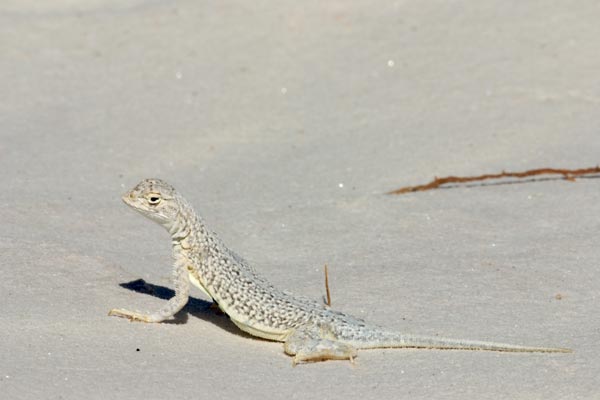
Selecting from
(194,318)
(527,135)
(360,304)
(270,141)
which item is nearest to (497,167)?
(527,135)

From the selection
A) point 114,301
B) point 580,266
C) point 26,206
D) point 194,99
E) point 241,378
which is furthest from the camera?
point 194,99

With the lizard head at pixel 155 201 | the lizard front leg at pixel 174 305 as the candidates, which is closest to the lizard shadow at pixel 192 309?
the lizard front leg at pixel 174 305

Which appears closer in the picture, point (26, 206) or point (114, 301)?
point (114, 301)

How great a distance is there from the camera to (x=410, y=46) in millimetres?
10422

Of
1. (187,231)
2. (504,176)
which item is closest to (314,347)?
(187,231)

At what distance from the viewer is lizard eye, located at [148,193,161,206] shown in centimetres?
535

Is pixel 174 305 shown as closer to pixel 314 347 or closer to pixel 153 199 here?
pixel 153 199

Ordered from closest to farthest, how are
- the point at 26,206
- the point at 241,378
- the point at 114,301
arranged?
the point at 241,378, the point at 114,301, the point at 26,206

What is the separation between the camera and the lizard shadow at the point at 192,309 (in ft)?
18.6

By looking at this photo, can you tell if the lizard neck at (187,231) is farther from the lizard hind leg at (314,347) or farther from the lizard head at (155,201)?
the lizard hind leg at (314,347)

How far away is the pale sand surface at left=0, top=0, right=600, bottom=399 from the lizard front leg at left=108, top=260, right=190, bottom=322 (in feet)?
0.23

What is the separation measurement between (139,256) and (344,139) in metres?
2.83

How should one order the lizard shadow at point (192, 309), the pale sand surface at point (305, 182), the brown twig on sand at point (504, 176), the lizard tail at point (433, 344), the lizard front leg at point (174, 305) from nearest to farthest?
the pale sand surface at point (305, 182) → the lizard tail at point (433, 344) → the lizard front leg at point (174, 305) → the lizard shadow at point (192, 309) → the brown twig on sand at point (504, 176)

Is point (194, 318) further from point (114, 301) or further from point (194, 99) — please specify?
point (194, 99)
